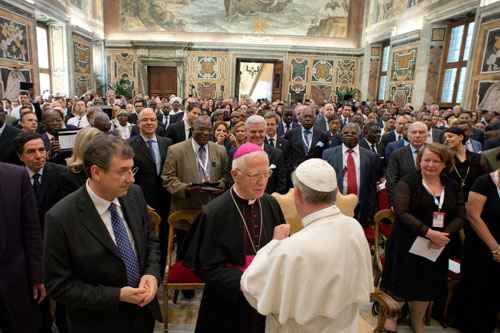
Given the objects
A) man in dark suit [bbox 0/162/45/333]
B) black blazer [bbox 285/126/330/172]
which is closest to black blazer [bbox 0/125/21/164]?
man in dark suit [bbox 0/162/45/333]

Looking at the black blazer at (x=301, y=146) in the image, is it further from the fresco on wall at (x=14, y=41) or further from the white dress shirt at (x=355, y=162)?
the fresco on wall at (x=14, y=41)

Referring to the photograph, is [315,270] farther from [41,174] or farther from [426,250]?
[41,174]

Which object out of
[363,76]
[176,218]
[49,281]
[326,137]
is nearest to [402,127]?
[326,137]

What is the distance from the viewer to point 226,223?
2.46 meters

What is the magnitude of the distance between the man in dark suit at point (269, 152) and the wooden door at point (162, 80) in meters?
18.9

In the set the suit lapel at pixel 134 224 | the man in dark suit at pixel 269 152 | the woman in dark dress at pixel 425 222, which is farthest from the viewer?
the man in dark suit at pixel 269 152

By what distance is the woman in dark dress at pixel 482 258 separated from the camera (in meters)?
3.37

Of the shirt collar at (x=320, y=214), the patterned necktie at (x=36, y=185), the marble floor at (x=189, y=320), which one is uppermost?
the shirt collar at (x=320, y=214)

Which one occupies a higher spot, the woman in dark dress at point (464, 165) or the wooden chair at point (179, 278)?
the woman in dark dress at point (464, 165)

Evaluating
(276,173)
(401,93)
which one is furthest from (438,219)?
(401,93)

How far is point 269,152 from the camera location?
184 inches

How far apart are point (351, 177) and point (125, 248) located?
3.47m

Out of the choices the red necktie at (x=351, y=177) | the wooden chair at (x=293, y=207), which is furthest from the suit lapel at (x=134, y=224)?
the red necktie at (x=351, y=177)

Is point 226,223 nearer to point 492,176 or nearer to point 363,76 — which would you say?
point 492,176
